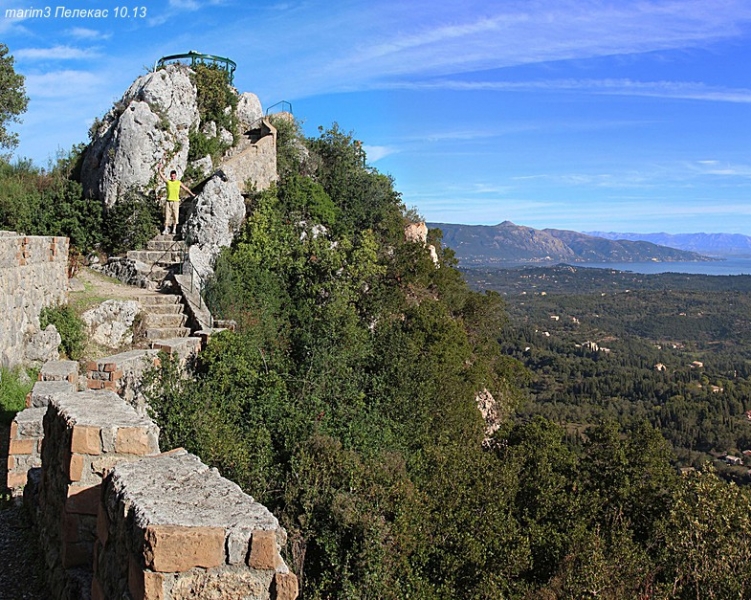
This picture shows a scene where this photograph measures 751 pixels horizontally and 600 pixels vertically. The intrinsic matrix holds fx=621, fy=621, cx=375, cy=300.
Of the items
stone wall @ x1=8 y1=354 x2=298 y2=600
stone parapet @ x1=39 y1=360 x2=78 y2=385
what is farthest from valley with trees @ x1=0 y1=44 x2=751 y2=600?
stone wall @ x1=8 y1=354 x2=298 y2=600

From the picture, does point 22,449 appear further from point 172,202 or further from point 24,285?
point 172,202

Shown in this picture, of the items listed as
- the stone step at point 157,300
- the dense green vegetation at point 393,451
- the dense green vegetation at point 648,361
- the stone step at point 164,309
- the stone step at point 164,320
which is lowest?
the dense green vegetation at point 648,361

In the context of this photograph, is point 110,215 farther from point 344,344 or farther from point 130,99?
point 344,344

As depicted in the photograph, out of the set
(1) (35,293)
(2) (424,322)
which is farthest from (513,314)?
(1) (35,293)

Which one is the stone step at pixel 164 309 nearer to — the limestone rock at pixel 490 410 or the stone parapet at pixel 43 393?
the stone parapet at pixel 43 393

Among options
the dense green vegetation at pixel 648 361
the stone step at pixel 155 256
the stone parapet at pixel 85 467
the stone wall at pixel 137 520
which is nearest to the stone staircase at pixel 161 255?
the stone step at pixel 155 256

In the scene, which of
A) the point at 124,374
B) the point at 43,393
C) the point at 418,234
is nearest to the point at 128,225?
the point at 124,374

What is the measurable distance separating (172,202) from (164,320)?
536 cm

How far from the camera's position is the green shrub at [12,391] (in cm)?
870

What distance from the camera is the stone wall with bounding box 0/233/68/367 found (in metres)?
9.63

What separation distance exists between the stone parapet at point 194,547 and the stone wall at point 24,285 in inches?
299

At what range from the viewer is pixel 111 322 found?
11992mm

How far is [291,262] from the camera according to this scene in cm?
1666

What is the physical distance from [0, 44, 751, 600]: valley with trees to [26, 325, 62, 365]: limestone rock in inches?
93.2
